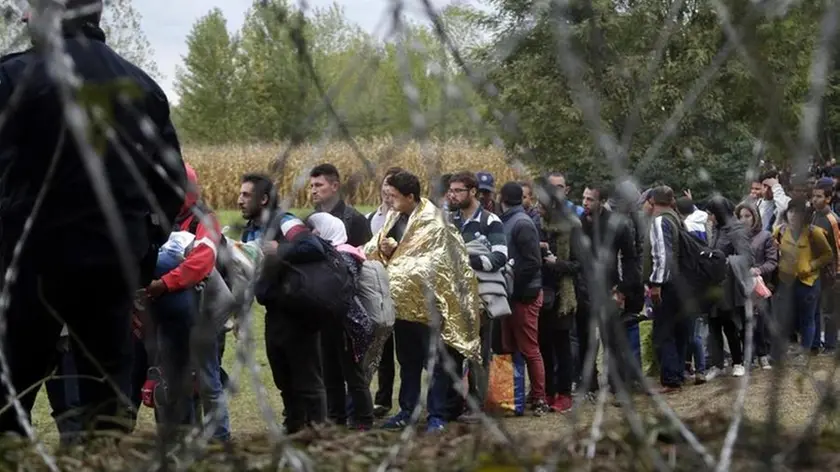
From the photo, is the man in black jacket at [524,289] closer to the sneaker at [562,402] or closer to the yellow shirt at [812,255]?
the sneaker at [562,402]

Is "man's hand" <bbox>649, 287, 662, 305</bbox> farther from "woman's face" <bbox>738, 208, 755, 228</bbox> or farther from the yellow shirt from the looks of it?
the yellow shirt

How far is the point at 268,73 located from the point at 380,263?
602 centimetres

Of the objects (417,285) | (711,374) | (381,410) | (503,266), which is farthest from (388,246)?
(711,374)

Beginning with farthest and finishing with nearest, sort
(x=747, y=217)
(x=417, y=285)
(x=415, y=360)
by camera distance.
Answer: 1. (x=747, y=217)
2. (x=415, y=360)
3. (x=417, y=285)

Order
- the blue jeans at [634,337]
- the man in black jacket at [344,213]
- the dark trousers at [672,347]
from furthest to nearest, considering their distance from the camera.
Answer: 1. the dark trousers at [672,347]
2. the blue jeans at [634,337]
3. the man in black jacket at [344,213]

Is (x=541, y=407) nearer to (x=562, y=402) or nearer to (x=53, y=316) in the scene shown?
(x=562, y=402)

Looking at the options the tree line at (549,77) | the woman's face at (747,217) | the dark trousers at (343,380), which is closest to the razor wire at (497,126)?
the tree line at (549,77)

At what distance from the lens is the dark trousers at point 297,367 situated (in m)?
7.23

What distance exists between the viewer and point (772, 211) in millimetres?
13508

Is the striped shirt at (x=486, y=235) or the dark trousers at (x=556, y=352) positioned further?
the dark trousers at (x=556, y=352)

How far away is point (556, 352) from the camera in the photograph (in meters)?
9.99

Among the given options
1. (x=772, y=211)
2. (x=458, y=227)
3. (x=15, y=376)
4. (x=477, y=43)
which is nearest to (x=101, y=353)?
(x=15, y=376)

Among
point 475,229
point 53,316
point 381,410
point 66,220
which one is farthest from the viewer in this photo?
point 381,410

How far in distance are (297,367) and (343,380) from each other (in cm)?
119
